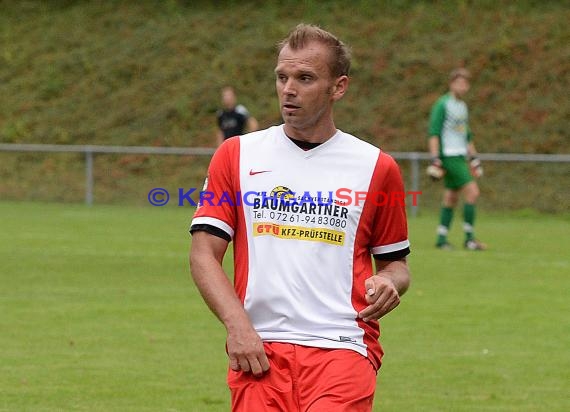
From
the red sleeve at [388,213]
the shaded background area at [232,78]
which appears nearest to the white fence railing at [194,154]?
the shaded background area at [232,78]

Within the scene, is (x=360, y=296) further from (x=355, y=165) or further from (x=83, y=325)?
(x=83, y=325)

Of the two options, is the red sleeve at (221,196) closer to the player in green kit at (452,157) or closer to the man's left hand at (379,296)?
the man's left hand at (379,296)

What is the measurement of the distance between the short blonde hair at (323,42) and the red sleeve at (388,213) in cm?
36

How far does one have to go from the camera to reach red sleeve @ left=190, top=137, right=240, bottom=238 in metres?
4.61

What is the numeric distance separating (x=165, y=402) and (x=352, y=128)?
75.0 feet

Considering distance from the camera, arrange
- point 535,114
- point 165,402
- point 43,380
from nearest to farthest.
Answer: point 165,402 → point 43,380 → point 535,114

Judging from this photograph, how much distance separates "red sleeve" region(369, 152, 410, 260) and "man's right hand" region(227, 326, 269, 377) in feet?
2.15

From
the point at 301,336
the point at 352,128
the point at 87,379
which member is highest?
the point at 301,336

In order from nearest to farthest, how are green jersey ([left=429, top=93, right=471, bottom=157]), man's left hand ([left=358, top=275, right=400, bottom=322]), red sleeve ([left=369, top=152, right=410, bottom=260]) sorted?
man's left hand ([left=358, top=275, right=400, bottom=322]) → red sleeve ([left=369, top=152, right=410, bottom=260]) → green jersey ([left=429, top=93, right=471, bottom=157])

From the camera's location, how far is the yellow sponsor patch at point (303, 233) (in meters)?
4.58

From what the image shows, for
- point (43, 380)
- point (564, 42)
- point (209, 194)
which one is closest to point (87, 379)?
point (43, 380)

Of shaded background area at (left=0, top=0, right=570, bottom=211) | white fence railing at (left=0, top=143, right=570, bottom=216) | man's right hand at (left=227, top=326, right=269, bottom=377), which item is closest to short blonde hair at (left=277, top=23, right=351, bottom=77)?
man's right hand at (left=227, top=326, right=269, bottom=377)

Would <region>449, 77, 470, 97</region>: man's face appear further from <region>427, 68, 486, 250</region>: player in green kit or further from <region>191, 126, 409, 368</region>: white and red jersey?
<region>191, 126, 409, 368</region>: white and red jersey

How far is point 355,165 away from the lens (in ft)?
15.4
